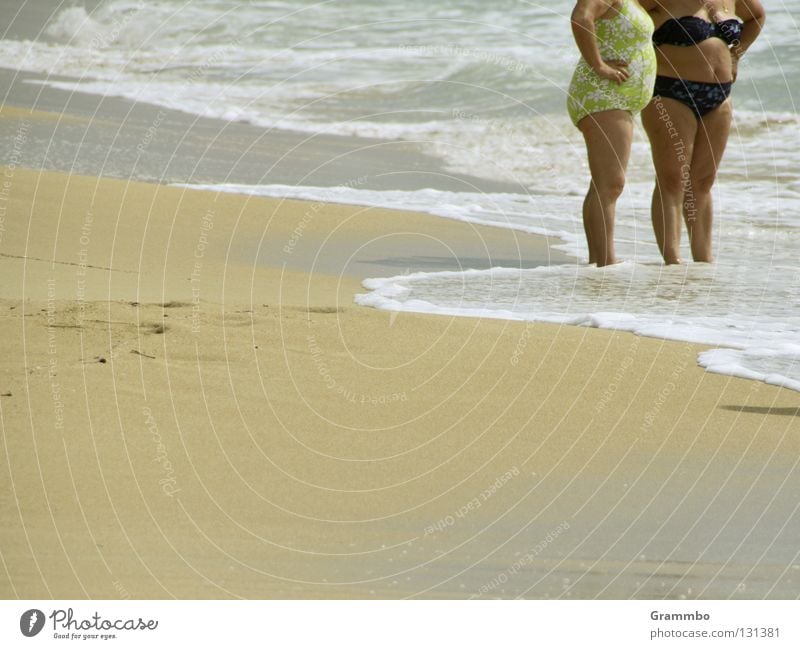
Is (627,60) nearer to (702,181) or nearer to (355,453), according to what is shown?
(702,181)

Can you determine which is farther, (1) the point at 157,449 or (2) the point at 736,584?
(1) the point at 157,449

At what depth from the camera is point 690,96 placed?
298 inches

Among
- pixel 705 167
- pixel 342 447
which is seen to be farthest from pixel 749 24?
pixel 342 447

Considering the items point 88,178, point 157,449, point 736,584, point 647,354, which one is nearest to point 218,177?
point 88,178

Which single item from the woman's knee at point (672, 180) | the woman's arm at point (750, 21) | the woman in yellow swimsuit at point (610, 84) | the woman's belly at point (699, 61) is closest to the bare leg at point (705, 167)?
the woman's knee at point (672, 180)

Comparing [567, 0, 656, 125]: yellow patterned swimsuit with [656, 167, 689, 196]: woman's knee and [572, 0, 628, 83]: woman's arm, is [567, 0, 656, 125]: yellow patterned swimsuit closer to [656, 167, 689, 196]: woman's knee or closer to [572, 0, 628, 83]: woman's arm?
[572, 0, 628, 83]: woman's arm

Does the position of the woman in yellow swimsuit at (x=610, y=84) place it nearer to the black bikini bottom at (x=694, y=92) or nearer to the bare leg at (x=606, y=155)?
the bare leg at (x=606, y=155)

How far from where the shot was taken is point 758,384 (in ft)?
17.5

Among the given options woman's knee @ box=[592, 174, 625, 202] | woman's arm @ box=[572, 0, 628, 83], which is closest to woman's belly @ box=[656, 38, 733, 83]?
woman's arm @ box=[572, 0, 628, 83]

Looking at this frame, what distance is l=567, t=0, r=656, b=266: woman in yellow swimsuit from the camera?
7.19m

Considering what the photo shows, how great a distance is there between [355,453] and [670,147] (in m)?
4.06

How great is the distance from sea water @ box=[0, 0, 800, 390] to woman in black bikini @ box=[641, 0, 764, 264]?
45cm

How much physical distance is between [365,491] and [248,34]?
1766 centimetres
